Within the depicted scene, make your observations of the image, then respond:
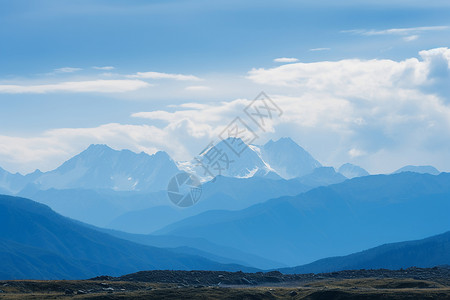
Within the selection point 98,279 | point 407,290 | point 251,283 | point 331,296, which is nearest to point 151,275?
point 98,279

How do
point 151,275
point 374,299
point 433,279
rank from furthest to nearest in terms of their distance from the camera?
point 151,275
point 433,279
point 374,299

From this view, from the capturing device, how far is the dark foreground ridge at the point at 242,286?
95.6 metres

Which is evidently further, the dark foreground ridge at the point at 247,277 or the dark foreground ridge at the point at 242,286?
the dark foreground ridge at the point at 247,277

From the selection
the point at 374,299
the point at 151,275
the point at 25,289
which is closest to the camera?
the point at 374,299

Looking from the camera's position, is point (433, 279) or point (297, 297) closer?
point (297, 297)

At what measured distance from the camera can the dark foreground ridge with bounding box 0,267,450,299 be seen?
9556 centimetres

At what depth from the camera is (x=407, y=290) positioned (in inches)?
3848

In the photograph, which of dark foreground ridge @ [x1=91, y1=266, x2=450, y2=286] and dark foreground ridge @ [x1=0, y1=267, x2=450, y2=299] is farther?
dark foreground ridge @ [x1=91, y1=266, x2=450, y2=286]

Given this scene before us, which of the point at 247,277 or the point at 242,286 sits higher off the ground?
the point at 247,277

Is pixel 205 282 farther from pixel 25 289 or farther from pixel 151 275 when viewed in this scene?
pixel 25 289

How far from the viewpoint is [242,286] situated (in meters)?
115

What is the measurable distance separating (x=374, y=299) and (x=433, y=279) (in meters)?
28.5

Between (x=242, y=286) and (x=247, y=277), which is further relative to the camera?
(x=247, y=277)

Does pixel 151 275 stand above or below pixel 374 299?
above
